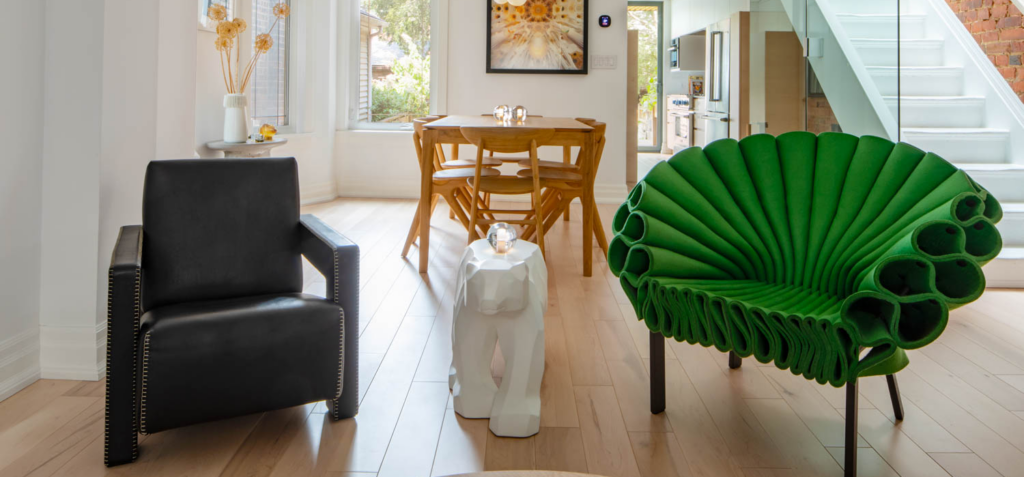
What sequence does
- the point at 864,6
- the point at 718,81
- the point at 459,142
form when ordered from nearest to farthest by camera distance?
the point at 459,142 < the point at 864,6 < the point at 718,81

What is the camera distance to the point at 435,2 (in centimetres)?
665

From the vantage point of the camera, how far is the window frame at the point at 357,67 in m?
6.56

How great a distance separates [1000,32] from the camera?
487cm

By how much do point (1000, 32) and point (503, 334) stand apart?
4.78 meters

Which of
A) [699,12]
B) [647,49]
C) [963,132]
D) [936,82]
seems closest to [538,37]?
[699,12]

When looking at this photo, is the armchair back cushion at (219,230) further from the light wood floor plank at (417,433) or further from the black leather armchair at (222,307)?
the light wood floor plank at (417,433)

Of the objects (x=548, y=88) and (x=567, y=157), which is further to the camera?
(x=548, y=88)

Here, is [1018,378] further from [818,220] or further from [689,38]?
[689,38]

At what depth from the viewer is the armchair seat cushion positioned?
1.75 metres

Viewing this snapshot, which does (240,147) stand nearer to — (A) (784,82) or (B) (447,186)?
(B) (447,186)

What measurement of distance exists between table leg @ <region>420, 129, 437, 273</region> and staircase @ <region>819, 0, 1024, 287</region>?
2.58m

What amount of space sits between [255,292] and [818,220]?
5.70 ft

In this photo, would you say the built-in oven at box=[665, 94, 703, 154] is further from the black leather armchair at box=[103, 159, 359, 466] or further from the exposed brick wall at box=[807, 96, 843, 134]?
the black leather armchair at box=[103, 159, 359, 466]

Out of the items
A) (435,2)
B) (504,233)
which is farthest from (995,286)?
(435,2)
